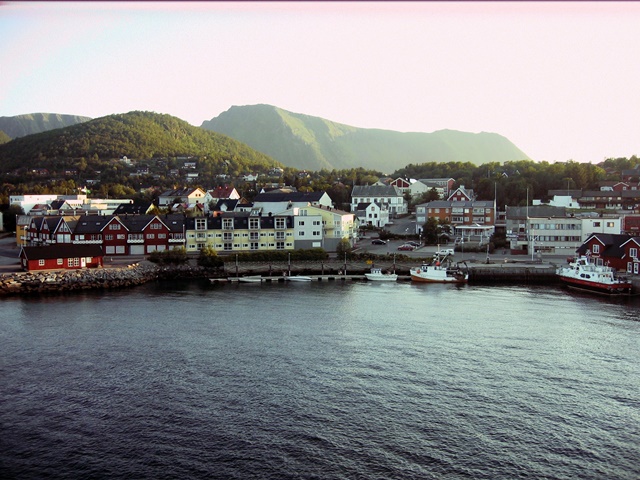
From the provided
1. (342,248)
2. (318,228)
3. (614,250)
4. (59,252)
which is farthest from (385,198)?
(59,252)

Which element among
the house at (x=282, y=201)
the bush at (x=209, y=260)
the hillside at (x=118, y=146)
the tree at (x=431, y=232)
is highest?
the hillside at (x=118, y=146)

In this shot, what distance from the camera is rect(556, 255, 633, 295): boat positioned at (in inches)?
915

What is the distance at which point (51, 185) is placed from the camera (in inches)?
2502

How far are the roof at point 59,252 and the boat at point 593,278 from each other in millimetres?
21790

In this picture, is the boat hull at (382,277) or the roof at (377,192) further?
the roof at (377,192)

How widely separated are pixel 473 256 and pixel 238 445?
76.6 ft

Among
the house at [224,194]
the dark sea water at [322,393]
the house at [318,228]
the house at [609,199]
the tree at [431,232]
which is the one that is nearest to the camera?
the dark sea water at [322,393]

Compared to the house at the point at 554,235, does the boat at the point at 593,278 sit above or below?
below

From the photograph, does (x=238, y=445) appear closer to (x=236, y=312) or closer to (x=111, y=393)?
(x=111, y=393)

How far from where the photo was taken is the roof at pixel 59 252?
2650 centimetres

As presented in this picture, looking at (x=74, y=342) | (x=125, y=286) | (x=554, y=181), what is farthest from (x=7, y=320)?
(x=554, y=181)

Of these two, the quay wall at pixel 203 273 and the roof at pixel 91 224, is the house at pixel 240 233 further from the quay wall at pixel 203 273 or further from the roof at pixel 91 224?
the roof at pixel 91 224

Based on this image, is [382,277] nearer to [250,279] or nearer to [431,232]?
[250,279]

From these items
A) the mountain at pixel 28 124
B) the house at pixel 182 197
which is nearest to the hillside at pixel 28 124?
the mountain at pixel 28 124
